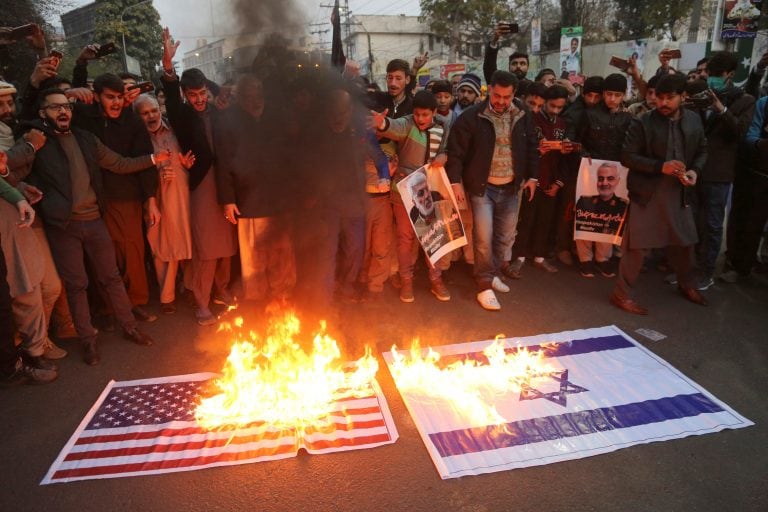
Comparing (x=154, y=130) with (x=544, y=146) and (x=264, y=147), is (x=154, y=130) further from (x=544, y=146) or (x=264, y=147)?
(x=544, y=146)

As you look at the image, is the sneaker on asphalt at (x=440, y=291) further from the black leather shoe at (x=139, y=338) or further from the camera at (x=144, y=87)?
the camera at (x=144, y=87)

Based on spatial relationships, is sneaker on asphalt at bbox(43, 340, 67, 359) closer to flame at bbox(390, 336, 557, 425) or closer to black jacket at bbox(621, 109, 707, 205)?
flame at bbox(390, 336, 557, 425)

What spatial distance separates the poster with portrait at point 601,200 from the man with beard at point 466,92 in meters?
1.73

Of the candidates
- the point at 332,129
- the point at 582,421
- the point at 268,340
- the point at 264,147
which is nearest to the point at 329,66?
the point at 332,129

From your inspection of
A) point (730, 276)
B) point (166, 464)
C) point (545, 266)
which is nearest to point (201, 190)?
point (166, 464)

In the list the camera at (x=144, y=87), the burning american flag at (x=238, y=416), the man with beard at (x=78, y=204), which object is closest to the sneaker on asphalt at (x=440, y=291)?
the burning american flag at (x=238, y=416)

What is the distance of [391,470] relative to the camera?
3.04 metres

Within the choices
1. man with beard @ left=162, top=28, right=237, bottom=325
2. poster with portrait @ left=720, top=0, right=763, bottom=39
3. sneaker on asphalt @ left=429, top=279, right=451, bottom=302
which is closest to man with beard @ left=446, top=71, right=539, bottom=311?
sneaker on asphalt @ left=429, top=279, right=451, bottom=302

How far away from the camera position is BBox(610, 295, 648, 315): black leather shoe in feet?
17.0

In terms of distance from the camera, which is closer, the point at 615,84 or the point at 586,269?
the point at 615,84

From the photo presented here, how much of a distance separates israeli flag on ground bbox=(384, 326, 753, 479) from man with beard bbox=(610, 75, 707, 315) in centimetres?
137

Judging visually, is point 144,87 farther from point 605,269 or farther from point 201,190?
point 605,269

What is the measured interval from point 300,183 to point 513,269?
10.4ft

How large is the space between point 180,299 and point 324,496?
355 centimetres
